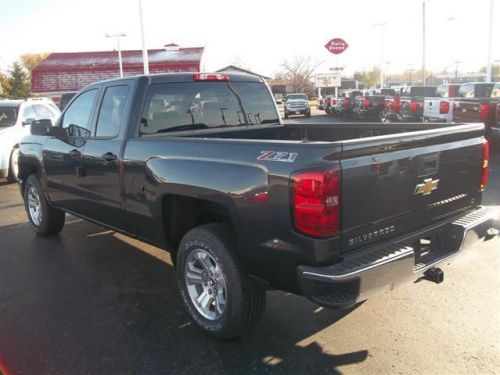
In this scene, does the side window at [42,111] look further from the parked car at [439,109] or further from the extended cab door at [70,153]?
the parked car at [439,109]

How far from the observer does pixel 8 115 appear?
1118cm

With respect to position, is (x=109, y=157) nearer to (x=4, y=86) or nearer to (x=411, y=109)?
(x=411, y=109)

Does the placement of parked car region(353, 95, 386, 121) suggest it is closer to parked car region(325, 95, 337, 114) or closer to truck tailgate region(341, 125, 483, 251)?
parked car region(325, 95, 337, 114)

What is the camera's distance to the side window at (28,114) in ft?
37.4

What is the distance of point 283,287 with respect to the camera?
3029mm

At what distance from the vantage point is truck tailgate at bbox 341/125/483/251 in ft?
9.42

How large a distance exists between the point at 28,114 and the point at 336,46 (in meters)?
30.6

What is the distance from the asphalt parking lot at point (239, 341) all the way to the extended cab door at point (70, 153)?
2.69 ft

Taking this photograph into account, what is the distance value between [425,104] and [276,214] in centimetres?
1446

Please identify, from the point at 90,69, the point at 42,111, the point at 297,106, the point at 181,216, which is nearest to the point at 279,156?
the point at 181,216

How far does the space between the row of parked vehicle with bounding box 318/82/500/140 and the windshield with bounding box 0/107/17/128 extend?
11.0 meters

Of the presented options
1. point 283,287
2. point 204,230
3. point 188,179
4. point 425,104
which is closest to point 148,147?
point 188,179

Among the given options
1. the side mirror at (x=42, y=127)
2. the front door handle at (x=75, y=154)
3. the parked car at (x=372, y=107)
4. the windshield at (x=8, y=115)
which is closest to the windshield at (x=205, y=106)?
the front door handle at (x=75, y=154)

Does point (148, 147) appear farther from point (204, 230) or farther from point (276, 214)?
point (276, 214)
